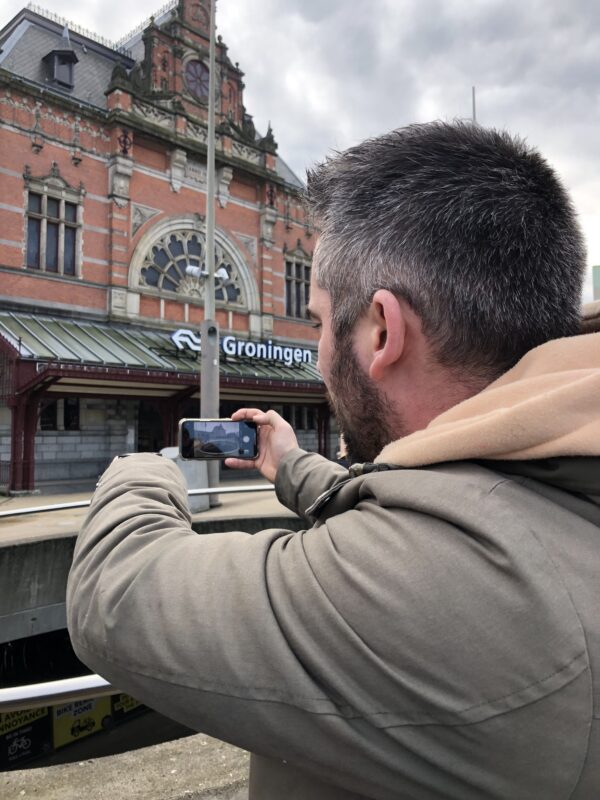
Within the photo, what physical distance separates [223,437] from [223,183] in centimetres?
1909

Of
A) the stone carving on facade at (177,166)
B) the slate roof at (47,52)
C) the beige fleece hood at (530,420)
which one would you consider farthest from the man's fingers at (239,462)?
the stone carving on facade at (177,166)

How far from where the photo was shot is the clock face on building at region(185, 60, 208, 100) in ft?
60.8

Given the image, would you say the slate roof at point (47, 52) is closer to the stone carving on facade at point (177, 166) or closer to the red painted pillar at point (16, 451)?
the stone carving on facade at point (177, 166)

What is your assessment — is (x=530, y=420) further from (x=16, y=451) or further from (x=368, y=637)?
(x=16, y=451)

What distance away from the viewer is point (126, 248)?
16359 mm

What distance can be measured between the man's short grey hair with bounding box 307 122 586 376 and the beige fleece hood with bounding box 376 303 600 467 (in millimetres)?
122

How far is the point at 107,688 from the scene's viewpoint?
1.40 m

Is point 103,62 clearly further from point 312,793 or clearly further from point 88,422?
point 312,793

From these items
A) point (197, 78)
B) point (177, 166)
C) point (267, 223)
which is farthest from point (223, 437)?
point (197, 78)

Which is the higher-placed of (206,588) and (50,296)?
(50,296)

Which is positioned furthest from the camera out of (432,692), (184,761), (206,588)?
(184,761)

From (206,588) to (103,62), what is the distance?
22.1m

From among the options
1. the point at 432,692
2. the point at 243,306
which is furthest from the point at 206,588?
the point at 243,306

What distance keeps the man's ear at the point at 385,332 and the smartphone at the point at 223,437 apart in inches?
30.7
